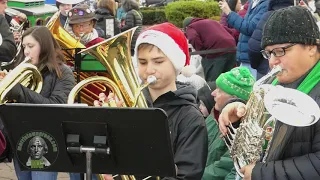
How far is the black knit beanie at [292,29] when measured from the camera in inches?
102

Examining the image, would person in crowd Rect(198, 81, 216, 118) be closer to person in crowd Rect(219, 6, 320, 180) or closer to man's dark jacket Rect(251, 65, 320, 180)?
person in crowd Rect(219, 6, 320, 180)

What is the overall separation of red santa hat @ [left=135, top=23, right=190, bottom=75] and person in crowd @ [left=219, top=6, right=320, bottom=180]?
55 centimetres

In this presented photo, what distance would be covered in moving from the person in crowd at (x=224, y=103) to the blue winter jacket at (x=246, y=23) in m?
2.38

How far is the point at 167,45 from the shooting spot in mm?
3113

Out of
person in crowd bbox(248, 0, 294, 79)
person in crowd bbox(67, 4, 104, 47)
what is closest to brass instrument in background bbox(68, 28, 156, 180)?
person in crowd bbox(248, 0, 294, 79)

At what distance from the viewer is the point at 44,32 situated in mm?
4785

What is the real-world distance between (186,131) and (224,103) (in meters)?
0.94

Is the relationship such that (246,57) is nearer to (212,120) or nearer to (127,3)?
(212,120)

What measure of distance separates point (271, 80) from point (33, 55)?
8.01 feet

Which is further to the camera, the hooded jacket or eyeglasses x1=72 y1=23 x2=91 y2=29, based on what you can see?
eyeglasses x1=72 y1=23 x2=91 y2=29

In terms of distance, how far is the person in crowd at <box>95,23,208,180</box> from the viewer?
9.47ft

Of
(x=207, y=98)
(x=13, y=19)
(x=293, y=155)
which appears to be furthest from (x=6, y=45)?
(x=293, y=155)

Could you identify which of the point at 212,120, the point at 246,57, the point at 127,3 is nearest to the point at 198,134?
the point at 212,120

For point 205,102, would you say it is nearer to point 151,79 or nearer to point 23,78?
point 23,78
